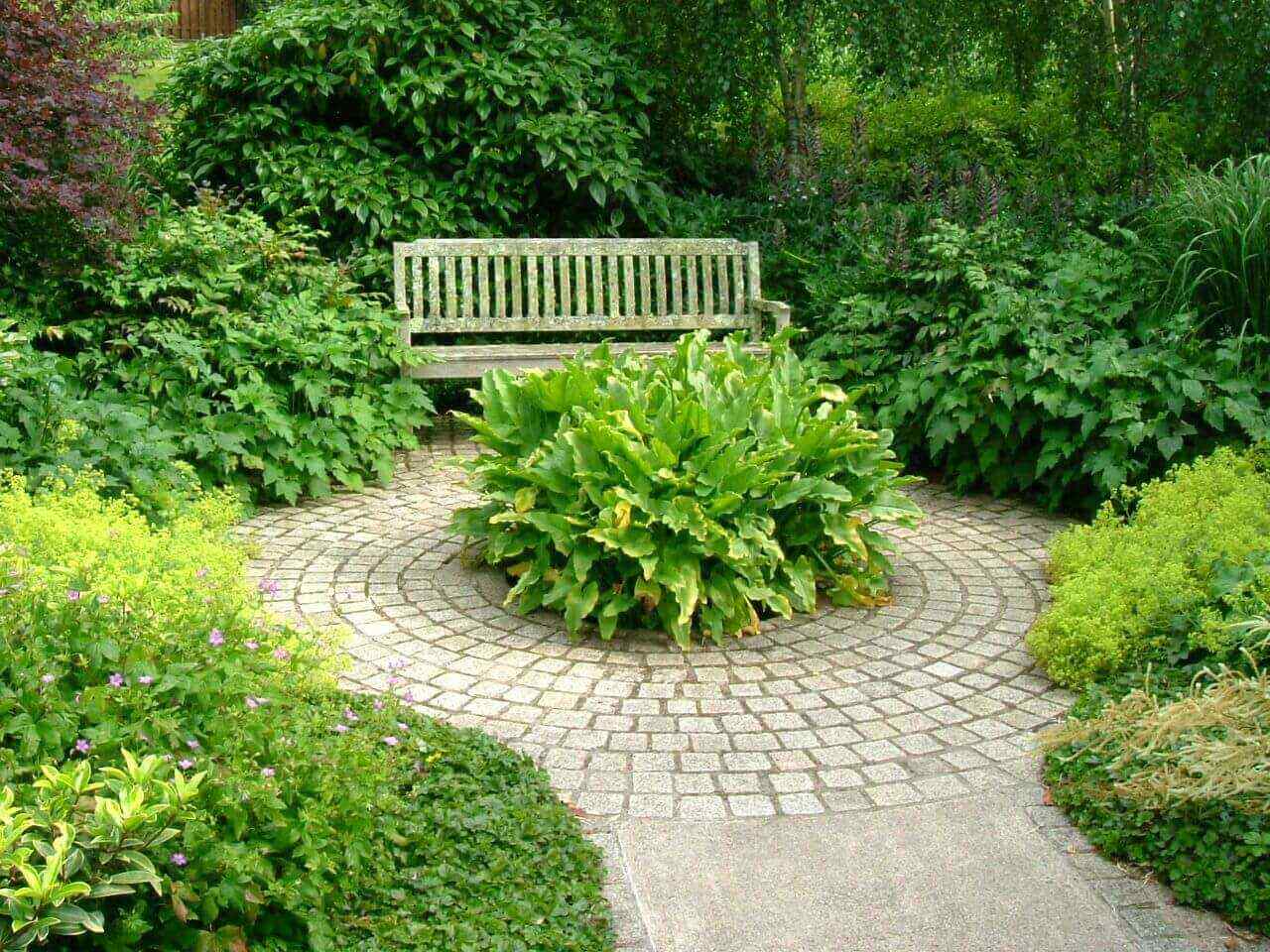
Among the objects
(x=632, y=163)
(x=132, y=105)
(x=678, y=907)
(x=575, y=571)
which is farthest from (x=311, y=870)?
(x=632, y=163)

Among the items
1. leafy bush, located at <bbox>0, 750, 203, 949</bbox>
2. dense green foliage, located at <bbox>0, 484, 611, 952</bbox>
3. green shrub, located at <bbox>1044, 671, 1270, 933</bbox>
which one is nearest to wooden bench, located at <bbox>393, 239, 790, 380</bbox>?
green shrub, located at <bbox>1044, 671, 1270, 933</bbox>

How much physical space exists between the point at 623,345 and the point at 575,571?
3.63m

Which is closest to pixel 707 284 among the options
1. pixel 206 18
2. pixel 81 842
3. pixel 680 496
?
pixel 680 496

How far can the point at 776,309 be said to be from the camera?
7941mm

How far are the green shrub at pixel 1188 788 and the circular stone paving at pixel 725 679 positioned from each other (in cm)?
29

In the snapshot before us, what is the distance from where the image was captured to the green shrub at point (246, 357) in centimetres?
631

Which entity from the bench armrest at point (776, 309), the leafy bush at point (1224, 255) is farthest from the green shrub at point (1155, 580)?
the bench armrest at point (776, 309)

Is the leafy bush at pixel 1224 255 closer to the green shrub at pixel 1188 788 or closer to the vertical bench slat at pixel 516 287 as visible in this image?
the green shrub at pixel 1188 788

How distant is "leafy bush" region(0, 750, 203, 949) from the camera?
2221 millimetres

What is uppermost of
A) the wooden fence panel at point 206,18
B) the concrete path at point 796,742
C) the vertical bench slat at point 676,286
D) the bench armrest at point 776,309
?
the wooden fence panel at point 206,18

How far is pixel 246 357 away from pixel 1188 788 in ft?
16.8

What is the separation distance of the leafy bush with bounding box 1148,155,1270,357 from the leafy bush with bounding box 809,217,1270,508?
188 millimetres

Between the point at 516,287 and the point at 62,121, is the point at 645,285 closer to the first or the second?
the point at 516,287

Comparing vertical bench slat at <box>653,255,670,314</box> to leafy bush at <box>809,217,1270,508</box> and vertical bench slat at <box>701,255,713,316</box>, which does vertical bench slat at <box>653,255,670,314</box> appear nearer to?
vertical bench slat at <box>701,255,713,316</box>
